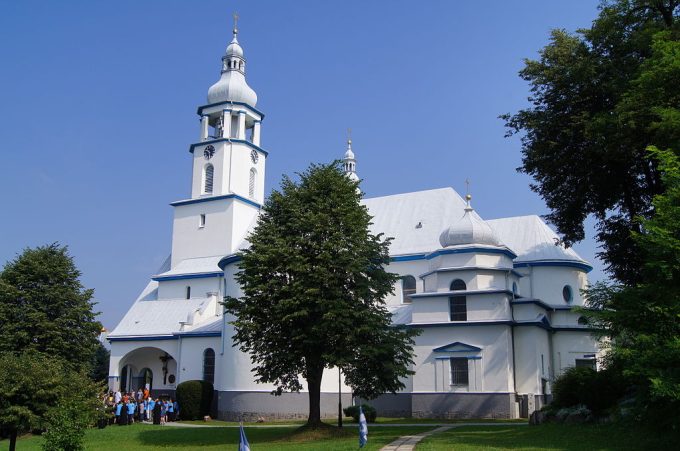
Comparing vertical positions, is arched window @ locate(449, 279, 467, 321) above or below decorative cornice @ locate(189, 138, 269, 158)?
below

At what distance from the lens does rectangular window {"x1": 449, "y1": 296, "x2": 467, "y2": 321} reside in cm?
3547

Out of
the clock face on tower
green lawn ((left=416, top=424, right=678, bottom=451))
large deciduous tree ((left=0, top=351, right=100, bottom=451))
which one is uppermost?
the clock face on tower

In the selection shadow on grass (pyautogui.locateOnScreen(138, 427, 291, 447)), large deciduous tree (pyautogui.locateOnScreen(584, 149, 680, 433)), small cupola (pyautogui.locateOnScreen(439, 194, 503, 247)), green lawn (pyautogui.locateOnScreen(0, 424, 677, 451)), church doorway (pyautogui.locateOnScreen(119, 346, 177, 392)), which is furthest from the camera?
church doorway (pyautogui.locateOnScreen(119, 346, 177, 392))

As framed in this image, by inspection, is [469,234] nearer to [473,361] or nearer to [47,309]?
[473,361]

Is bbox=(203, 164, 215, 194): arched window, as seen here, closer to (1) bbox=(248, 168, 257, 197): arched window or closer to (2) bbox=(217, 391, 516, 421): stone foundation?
(1) bbox=(248, 168, 257, 197): arched window

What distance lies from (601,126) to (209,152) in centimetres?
3243

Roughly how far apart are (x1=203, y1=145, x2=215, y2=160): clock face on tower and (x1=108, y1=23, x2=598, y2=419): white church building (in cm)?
9

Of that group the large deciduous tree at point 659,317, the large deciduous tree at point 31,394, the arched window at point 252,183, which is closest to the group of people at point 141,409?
the large deciduous tree at point 31,394

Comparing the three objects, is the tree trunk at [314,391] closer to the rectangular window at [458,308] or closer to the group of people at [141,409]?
the rectangular window at [458,308]

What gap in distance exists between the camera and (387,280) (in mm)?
26500

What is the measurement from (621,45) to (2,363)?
25.4 meters

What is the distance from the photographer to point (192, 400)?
38.0 metres

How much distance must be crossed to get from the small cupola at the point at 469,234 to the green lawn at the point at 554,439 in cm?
1420

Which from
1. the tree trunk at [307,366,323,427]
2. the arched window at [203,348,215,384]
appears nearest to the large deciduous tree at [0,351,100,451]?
the tree trunk at [307,366,323,427]
